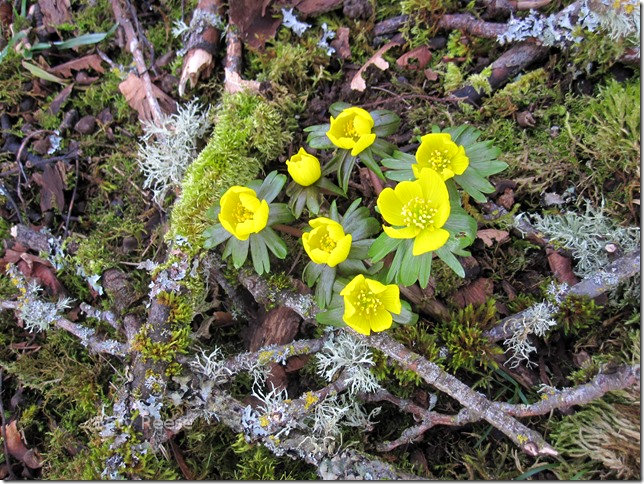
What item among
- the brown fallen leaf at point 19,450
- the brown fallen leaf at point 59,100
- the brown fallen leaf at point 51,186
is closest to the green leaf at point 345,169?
the brown fallen leaf at point 51,186

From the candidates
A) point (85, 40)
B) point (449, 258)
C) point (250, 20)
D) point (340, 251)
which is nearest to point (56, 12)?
point (85, 40)

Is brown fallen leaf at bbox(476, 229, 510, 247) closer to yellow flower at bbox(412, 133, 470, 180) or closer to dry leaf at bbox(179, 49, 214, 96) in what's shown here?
yellow flower at bbox(412, 133, 470, 180)

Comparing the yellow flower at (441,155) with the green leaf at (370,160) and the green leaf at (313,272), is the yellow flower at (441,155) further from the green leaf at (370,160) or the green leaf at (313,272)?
the green leaf at (313,272)

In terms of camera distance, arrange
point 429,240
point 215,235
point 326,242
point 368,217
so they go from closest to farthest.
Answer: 1. point 429,240
2. point 326,242
3. point 368,217
4. point 215,235

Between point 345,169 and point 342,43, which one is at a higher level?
point 342,43

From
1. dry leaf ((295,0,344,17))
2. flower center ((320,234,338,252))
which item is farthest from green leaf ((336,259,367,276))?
dry leaf ((295,0,344,17))

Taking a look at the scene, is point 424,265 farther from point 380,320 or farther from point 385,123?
point 385,123
